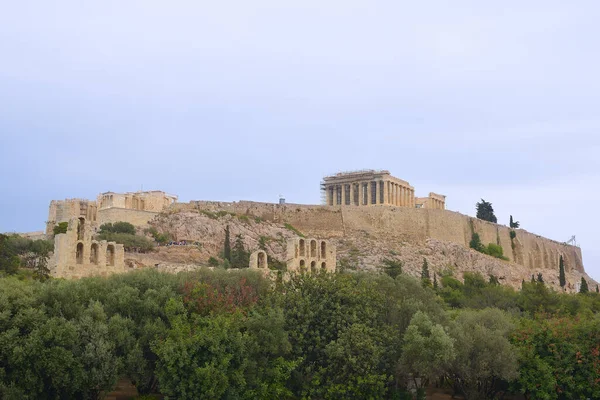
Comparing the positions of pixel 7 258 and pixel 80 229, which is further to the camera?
pixel 7 258

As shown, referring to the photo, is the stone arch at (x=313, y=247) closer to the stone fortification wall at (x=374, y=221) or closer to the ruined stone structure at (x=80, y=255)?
the ruined stone structure at (x=80, y=255)

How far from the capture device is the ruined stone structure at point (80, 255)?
1453 inches

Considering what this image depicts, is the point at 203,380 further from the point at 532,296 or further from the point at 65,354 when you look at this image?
the point at 532,296

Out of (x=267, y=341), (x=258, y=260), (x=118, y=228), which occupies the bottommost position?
(x=267, y=341)

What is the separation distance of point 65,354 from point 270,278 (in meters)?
12.7

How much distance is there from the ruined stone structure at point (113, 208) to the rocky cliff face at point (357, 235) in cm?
209

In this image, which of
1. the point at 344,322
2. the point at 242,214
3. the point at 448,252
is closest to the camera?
the point at 344,322

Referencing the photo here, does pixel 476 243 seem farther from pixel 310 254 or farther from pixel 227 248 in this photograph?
pixel 310 254

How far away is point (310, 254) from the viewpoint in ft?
137

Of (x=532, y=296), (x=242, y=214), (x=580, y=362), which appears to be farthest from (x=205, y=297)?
(x=242, y=214)

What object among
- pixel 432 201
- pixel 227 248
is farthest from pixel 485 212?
pixel 227 248

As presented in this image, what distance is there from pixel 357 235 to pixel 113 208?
1072 inches

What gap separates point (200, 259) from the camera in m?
60.8

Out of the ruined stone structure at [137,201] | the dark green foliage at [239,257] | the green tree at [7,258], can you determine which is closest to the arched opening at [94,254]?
the green tree at [7,258]
